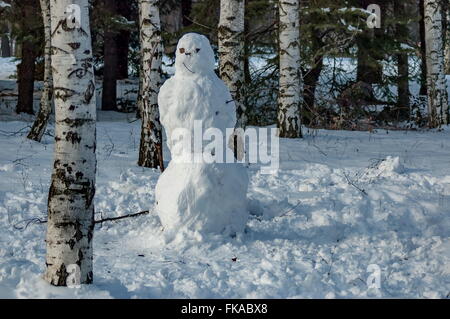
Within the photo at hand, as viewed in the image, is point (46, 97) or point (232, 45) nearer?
point (232, 45)

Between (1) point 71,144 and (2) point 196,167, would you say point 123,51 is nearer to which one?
(2) point 196,167

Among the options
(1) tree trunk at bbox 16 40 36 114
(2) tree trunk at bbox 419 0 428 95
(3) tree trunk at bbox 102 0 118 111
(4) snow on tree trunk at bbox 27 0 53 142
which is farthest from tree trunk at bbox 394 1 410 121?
(1) tree trunk at bbox 16 40 36 114

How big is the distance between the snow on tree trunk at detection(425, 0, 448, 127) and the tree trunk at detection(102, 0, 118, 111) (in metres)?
9.25

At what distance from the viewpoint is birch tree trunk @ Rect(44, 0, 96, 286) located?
175 inches

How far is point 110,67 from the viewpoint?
18.7 meters

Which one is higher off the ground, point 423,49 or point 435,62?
point 423,49

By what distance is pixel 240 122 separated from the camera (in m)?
9.51

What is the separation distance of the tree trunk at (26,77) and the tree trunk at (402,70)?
33.4ft

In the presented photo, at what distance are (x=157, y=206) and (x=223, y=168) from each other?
891mm

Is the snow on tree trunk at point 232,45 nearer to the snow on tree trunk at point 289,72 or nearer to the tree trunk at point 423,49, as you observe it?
the snow on tree trunk at point 289,72

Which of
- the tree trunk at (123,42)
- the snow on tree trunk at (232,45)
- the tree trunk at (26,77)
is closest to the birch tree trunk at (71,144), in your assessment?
the snow on tree trunk at (232,45)

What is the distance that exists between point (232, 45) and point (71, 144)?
199 inches

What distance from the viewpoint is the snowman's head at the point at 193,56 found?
253 inches

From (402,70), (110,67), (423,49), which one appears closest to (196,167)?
(402,70)
